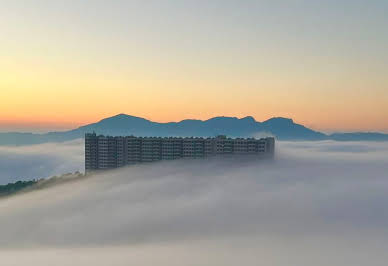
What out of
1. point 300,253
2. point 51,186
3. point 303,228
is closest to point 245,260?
point 300,253

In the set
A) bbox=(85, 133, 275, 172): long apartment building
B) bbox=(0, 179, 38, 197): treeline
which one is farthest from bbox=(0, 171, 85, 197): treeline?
bbox=(85, 133, 275, 172): long apartment building

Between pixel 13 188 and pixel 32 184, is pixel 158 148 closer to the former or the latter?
pixel 32 184

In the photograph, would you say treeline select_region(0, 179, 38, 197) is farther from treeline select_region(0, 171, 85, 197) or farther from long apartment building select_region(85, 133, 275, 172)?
long apartment building select_region(85, 133, 275, 172)

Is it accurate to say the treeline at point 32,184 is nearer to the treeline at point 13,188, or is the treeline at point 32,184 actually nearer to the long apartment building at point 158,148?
the treeline at point 13,188

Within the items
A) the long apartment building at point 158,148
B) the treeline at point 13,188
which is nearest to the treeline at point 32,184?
the treeline at point 13,188

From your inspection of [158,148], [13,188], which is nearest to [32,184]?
[13,188]

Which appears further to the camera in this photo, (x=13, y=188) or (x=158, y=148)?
(x=13, y=188)
